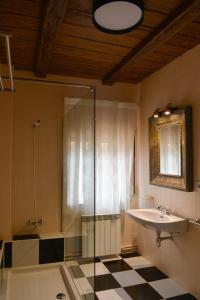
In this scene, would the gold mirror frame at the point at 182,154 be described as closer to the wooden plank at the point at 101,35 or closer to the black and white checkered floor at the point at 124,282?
the wooden plank at the point at 101,35

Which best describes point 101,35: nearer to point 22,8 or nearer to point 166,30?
point 166,30

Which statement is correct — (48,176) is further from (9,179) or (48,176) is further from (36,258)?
(36,258)

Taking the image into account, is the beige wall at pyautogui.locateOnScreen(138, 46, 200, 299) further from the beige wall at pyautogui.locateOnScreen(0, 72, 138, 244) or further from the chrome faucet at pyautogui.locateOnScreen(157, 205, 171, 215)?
the beige wall at pyautogui.locateOnScreen(0, 72, 138, 244)

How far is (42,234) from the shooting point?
3117 mm

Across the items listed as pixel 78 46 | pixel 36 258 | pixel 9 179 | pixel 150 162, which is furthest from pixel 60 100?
pixel 36 258

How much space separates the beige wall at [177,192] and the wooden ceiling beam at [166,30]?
501 millimetres

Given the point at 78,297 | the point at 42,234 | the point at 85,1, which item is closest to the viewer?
the point at 85,1

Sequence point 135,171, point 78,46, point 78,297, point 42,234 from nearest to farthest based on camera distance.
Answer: point 78,297 < point 78,46 < point 42,234 < point 135,171

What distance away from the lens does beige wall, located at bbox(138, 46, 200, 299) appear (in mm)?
2445

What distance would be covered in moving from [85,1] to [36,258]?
2696 millimetres

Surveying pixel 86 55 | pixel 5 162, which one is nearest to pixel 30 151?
pixel 5 162

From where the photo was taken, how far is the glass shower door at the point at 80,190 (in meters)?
2.29

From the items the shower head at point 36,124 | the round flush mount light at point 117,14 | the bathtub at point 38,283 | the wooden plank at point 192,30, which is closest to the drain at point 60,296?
the bathtub at point 38,283

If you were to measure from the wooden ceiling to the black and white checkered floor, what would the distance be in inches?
83.8
